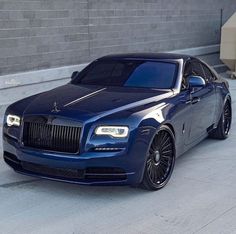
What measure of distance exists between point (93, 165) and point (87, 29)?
6905 mm

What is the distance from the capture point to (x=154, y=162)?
513 cm

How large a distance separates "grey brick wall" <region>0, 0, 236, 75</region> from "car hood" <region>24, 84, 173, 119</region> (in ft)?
12.8

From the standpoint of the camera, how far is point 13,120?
5.18m

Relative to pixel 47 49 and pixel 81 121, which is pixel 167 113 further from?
pixel 47 49

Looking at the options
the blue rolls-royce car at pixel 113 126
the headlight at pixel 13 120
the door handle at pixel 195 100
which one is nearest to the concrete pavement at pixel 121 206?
the blue rolls-royce car at pixel 113 126

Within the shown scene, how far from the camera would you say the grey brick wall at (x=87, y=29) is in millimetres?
9422

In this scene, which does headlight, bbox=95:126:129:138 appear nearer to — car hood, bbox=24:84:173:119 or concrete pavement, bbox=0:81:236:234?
car hood, bbox=24:84:173:119

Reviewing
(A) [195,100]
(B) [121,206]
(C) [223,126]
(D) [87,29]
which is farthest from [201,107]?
(D) [87,29]

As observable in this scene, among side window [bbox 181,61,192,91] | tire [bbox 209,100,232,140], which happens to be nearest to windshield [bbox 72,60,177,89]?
side window [bbox 181,61,192,91]

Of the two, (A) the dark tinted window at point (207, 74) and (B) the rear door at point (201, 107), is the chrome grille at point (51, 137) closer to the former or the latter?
(B) the rear door at point (201, 107)

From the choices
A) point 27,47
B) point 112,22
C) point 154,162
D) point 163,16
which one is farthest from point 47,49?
point 154,162

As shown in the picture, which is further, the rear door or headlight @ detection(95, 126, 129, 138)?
the rear door

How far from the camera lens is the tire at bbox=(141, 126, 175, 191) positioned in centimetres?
502

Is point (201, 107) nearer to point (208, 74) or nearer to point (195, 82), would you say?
point (195, 82)
